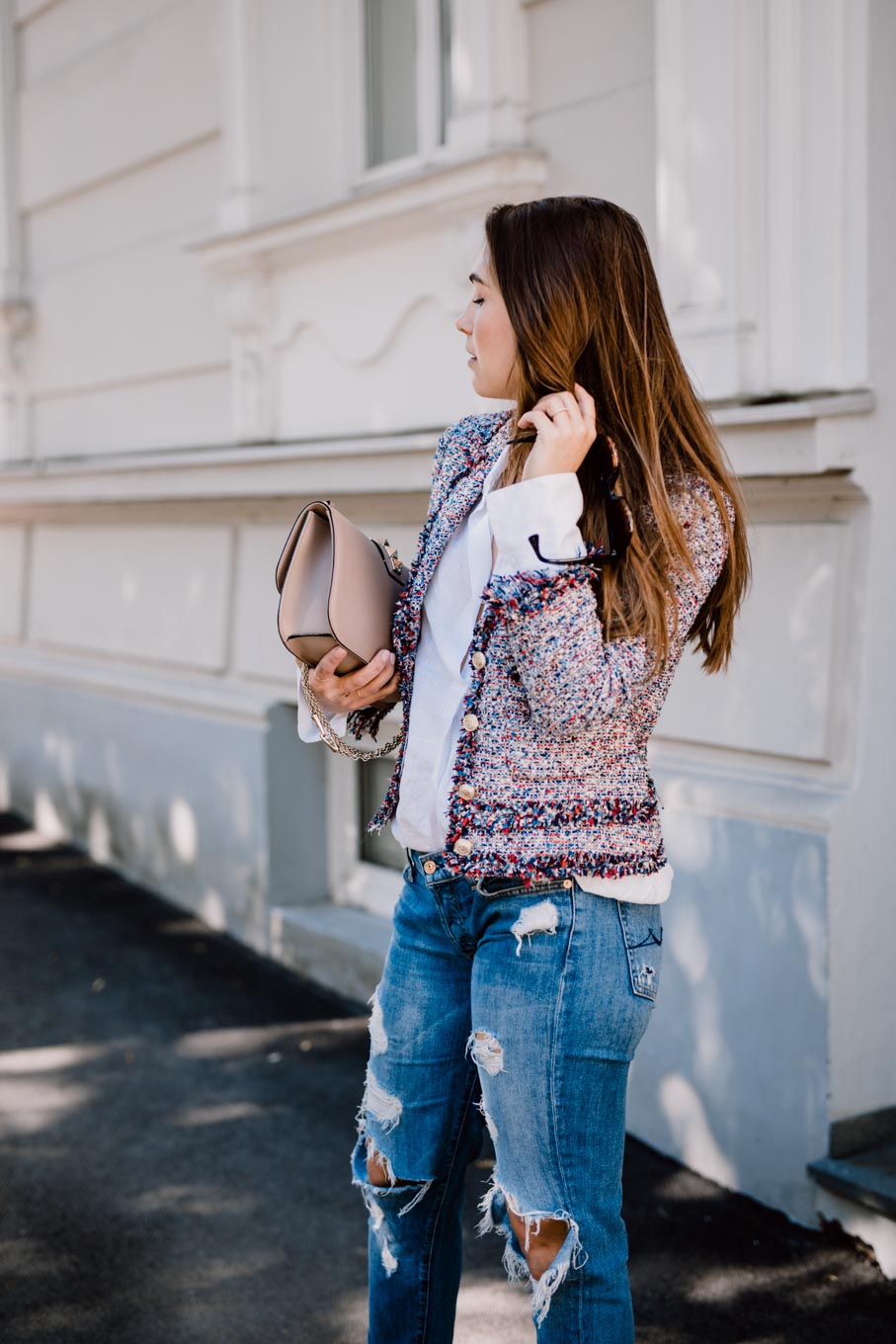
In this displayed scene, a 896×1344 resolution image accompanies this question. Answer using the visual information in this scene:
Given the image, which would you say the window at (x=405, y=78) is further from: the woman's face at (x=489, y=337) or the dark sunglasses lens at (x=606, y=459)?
the dark sunglasses lens at (x=606, y=459)

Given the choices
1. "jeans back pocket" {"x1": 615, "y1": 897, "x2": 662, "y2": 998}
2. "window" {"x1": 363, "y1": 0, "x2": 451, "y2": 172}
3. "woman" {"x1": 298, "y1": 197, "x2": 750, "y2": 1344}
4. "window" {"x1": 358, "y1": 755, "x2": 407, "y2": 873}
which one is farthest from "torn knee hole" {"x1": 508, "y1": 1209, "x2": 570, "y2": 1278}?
"window" {"x1": 363, "y1": 0, "x2": 451, "y2": 172}

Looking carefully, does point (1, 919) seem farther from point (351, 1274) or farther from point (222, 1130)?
point (351, 1274)

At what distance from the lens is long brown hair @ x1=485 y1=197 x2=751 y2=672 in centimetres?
183

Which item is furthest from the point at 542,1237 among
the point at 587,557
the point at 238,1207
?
the point at 238,1207

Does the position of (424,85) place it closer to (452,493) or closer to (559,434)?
(452,493)

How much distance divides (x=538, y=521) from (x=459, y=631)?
25cm

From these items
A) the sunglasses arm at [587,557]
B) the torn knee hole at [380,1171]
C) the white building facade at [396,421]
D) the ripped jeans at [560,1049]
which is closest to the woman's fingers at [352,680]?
the ripped jeans at [560,1049]

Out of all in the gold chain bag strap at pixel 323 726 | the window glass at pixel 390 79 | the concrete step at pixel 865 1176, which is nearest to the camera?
the gold chain bag strap at pixel 323 726

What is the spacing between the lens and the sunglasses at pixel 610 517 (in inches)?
70.9

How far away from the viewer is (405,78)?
5.09 metres

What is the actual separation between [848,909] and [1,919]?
3.70 meters

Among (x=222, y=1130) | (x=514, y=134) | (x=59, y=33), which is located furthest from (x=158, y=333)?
(x=222, y=1130)

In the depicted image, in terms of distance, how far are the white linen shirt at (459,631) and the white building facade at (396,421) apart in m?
1.30

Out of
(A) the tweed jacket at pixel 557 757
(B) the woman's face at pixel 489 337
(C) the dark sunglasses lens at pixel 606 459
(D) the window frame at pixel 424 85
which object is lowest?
(A) the tweed jacket at pixel 557 757
